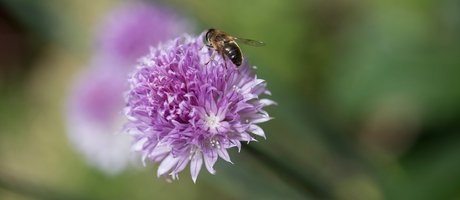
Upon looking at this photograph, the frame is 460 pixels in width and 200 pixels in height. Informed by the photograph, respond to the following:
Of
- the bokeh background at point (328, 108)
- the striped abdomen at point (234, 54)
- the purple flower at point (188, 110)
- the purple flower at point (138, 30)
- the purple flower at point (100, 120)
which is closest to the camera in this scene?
the purple flower at point (188, 110)

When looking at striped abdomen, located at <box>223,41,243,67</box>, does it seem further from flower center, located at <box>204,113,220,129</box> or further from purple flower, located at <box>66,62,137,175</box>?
purple flower, located at <box>66,62,137,175</box>

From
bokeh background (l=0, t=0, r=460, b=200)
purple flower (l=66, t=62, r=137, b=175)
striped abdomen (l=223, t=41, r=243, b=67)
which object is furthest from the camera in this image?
purple flower (l=66, t=62, r=137, b=175)

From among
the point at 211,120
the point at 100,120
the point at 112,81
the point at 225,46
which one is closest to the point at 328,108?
the point at 225,46

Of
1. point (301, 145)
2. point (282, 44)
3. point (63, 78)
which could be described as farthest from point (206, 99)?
point (63, 78)

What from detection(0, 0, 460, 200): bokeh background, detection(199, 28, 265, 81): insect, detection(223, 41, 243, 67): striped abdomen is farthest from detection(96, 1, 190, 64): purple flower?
detection(223, 41, 243, 67): striped abdomen

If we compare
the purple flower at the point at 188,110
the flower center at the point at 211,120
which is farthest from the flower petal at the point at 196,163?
the flower center at the point at 211,120

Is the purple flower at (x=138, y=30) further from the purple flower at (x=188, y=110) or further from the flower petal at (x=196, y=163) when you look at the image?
the flower petal at (x=196, y=163)
